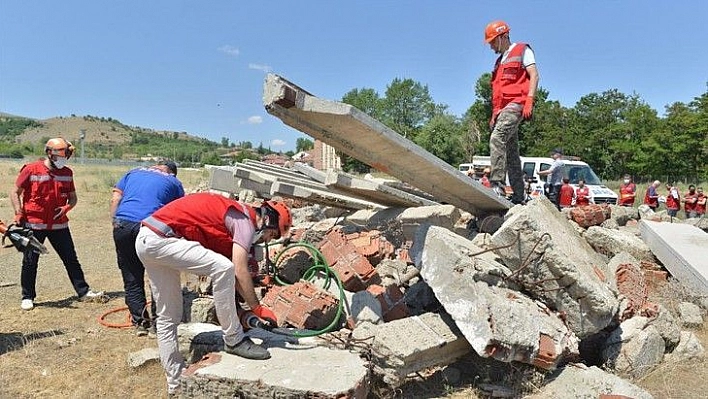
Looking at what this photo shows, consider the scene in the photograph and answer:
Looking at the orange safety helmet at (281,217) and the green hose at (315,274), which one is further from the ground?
the orange safety helmet at (281,217)

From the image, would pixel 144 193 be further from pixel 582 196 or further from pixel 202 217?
pixel 582 196

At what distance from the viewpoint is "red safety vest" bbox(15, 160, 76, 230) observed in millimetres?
5852

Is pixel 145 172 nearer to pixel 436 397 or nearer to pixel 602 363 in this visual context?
pixel 436 397

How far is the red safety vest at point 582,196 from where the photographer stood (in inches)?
468

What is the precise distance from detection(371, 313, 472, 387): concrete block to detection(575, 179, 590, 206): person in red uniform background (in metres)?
8.93

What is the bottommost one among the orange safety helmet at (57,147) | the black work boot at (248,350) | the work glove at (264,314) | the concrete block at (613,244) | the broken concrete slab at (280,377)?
the broken concrete slab at (280,377)

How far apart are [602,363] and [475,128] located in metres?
38.4

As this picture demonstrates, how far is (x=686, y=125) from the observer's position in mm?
35188

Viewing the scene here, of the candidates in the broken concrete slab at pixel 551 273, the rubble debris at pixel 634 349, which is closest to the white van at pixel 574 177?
the rubble debris at pixel 634 349

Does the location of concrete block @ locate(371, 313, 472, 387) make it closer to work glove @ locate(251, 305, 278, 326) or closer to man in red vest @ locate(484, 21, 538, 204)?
work glove @ locate(251, 305, 278, 326)

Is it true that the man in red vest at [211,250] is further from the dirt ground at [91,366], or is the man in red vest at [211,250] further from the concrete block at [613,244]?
the concrete block at [613,244]

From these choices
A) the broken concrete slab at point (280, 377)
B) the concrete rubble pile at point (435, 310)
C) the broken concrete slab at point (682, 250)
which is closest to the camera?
the broken concrete slab at point (280, 377)

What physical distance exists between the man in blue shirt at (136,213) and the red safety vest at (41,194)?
130cm

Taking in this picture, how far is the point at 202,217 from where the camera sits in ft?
11.7
